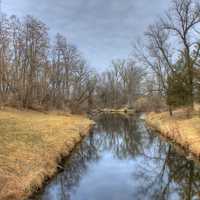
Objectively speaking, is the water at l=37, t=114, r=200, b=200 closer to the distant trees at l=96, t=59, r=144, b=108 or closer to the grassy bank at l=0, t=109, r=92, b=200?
the grassy bank at l=0, t=109, r=92, b=200

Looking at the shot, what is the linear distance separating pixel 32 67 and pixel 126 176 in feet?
80.8

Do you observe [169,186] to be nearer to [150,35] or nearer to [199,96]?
[199,96]

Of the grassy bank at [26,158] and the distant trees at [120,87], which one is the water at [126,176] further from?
the distant trees at [120,87]

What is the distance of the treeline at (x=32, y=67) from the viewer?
3141cm

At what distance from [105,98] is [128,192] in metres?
74.1

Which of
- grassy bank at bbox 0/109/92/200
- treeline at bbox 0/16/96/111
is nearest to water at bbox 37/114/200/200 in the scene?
grassy bank at bbox 0/109/92/200

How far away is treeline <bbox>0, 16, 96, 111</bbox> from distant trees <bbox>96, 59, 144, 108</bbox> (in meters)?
37.5

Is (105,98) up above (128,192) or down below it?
above

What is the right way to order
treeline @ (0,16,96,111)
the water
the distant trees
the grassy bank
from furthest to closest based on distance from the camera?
the distant trees < treeline @ (0,16,96,111) < the water < the grassy bank

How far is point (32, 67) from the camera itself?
3388cm

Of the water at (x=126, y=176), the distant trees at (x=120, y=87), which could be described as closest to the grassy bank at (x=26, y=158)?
the water at (x=126, y=176)

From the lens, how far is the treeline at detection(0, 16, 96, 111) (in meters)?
31.4

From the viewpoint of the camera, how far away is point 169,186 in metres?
10.5

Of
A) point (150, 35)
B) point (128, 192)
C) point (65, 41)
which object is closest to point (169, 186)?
point (128, 192)
